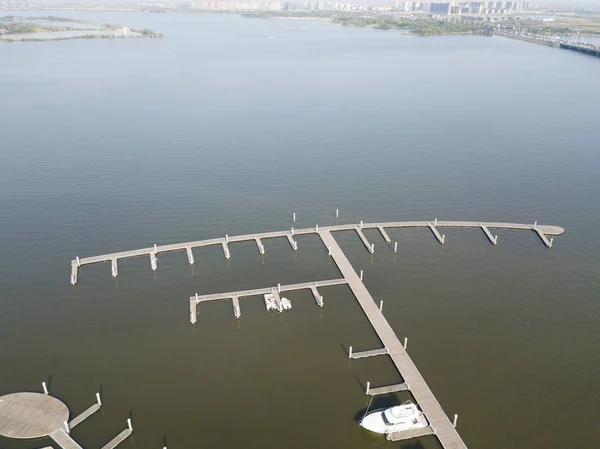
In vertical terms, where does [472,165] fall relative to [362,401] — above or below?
above

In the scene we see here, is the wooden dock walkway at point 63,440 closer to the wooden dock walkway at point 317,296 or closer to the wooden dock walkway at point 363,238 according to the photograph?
the wooden dock walkway at point 317,296

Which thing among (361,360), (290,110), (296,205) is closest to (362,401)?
(361,360)

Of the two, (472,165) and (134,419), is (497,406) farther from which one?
(472,165)

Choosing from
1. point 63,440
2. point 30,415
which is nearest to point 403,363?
point 63,440

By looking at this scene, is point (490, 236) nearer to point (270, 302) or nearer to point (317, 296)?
point (317, 296)

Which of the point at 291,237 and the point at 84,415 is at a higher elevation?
the point at 291,237

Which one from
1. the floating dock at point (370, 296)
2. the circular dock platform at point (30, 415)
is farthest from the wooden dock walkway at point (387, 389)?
the circular dock platform at point (30, 415)
